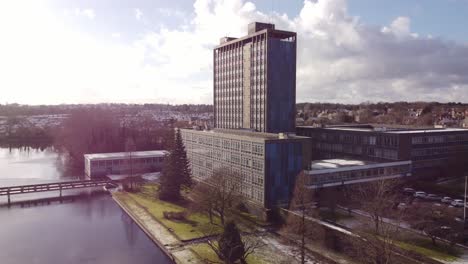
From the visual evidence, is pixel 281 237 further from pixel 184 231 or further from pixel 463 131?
pixel 463 131

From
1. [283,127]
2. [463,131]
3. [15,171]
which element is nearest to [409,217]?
[283,127]

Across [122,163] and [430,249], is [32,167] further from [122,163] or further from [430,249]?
[430,249]

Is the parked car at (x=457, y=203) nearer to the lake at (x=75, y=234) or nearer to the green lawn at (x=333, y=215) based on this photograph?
the green lawn at (x=333, y=215)

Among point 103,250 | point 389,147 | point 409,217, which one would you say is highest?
point 389,147

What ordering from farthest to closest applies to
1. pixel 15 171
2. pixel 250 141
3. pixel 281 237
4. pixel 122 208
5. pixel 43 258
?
pixel 15 171 → pixel 122 208 → pixel 250 141 → pixel 281 237 → pixel 43 258

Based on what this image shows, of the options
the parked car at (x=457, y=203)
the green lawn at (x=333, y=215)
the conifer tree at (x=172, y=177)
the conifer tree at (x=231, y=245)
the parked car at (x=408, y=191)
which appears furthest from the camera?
the conifer tree at (x=172, y=177)

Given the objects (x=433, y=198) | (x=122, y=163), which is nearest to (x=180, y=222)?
(x=433, y=198)

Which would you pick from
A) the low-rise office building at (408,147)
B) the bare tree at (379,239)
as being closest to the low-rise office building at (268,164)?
the bare tree at (379,239)
